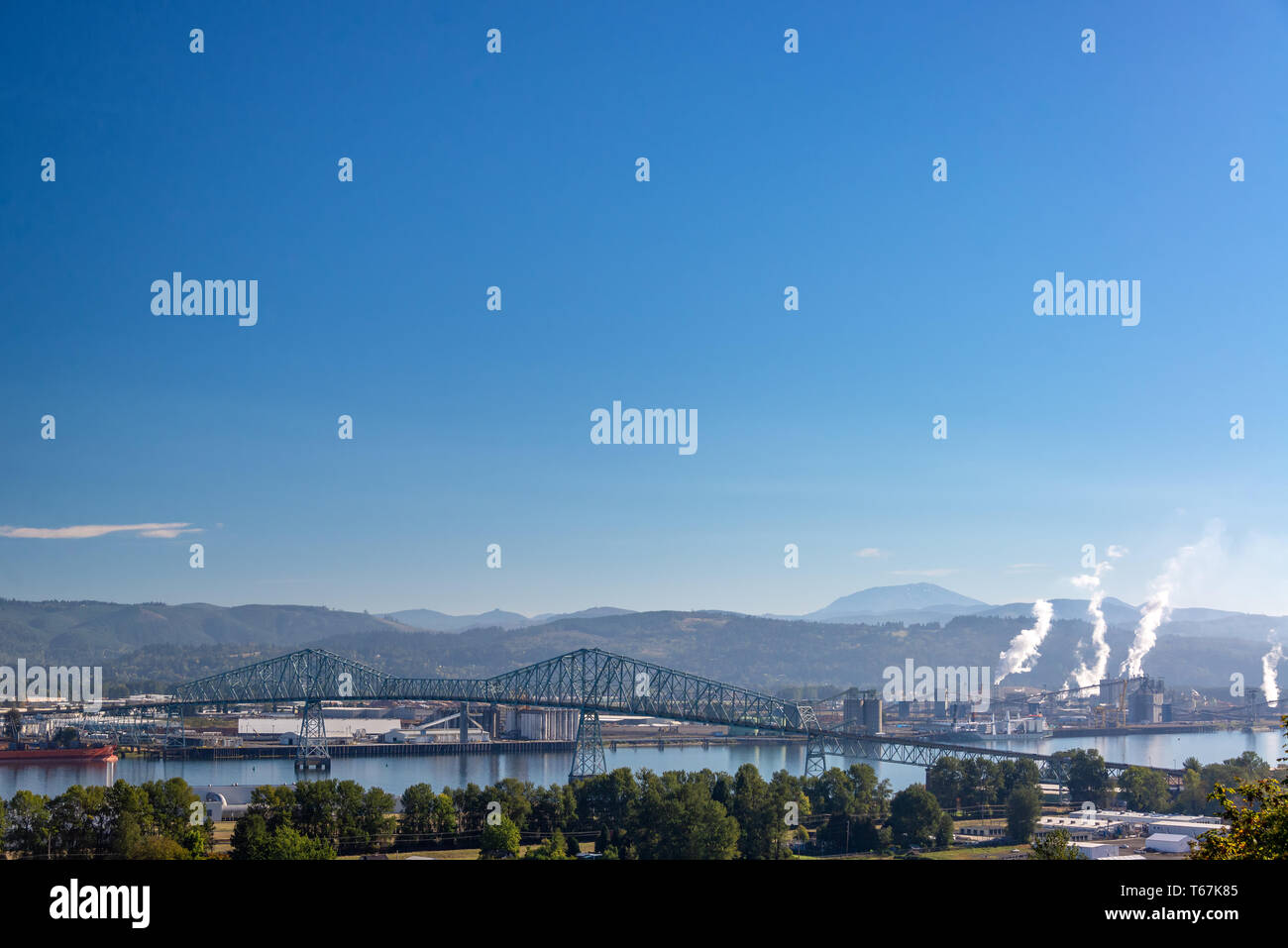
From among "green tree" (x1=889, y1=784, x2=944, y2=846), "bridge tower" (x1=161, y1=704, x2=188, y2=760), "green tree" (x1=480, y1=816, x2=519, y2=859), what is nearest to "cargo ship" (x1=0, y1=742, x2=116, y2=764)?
"bridge tower" (x1=161, y1=704, x2=188, y2=760)

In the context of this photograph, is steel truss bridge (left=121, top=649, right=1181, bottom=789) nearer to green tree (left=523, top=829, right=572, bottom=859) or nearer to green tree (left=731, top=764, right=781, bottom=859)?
green tree (left=731, top=764, right=781, bottom=859)

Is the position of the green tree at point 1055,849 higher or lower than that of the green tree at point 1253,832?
lower

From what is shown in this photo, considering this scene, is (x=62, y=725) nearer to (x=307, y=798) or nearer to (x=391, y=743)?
(x=391, y=743)

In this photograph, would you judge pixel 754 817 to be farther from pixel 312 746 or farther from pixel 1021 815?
pixel 312 746

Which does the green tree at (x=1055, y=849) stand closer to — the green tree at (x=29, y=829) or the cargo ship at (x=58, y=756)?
the green tree at (x=29, y=829)

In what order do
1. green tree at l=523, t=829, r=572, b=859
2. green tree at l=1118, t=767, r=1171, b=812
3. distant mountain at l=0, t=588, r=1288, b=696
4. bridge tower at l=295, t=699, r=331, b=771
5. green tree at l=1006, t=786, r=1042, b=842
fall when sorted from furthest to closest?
1. distant mountain at l=0, t=588, r=1288, b=696
2. bridge tower at l=295, t=699, r=331, b=771
3. green tree at l=1118, t=767, r=1171, b=812
4. green tree at l=1006, t=786, r=1042, b=842
5. green tree at l=523, t=829, r=572, b=859

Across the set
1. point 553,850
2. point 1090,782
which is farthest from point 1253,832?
point 1090,782

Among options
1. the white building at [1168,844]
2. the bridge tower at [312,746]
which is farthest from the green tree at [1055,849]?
the bridge tower at [312,746]

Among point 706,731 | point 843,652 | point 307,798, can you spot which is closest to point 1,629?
point 843,652
